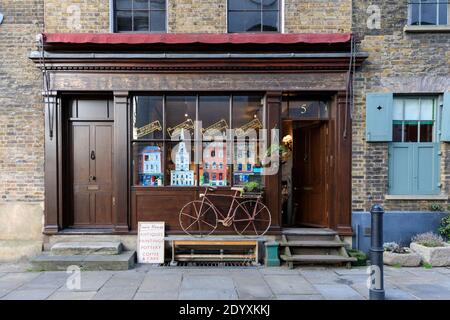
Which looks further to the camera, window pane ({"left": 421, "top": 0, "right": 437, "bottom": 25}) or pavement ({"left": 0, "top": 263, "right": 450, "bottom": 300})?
window pane ({"left": 421, "top": 0, "right": 437, "bottom": 25})

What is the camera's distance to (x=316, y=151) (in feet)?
24.0

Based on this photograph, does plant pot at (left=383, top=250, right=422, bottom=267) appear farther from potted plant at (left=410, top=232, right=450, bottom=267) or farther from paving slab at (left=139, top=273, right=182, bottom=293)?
paving slab at (left=139, top=273, right=182, bottom=293)

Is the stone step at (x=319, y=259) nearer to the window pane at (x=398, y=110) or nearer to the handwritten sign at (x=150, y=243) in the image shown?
the handwritten sign at (x=150, y=243)

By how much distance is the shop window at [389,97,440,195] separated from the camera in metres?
6.72

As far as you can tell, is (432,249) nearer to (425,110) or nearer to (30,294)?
(425,110)

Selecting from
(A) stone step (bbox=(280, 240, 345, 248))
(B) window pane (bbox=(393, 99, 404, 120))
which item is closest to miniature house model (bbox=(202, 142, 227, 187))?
(A) stone step (bbox=(280, 240, 345, 248))

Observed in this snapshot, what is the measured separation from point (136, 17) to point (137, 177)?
3.41m

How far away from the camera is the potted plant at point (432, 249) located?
A: 6117 mm

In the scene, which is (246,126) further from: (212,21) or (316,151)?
(212,21)

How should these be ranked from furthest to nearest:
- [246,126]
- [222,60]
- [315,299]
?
1. [246,126]
2. [222,60]
3. [315,299]

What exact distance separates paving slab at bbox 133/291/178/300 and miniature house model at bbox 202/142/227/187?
2.55 m

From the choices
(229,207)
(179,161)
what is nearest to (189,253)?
(229,207)

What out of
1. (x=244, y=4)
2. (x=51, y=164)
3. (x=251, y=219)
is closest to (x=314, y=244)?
(x=251, y=219)

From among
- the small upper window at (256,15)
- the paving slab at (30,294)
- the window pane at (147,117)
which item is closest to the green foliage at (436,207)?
the small upper window at (256,15)
